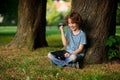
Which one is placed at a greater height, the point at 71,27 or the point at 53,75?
the point at 71,27

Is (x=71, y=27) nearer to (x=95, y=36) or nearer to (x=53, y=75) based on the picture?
(x=95, y=36)

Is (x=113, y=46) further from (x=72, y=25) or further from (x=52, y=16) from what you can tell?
(x=52, y=16)

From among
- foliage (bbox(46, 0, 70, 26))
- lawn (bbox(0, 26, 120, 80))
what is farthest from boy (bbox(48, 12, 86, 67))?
foliage (bbox(46, 0, 70, 26))

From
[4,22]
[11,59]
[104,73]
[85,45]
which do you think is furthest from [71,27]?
[4,22]

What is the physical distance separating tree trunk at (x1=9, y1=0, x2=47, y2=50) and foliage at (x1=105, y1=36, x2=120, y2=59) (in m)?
4.70

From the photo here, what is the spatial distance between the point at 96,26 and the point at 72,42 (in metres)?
0.70

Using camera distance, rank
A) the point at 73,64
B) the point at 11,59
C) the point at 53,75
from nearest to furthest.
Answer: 1. the point at 53,75
2. the point at 73,64
3. the point at 11,59

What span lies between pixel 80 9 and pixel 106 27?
2.49 ft

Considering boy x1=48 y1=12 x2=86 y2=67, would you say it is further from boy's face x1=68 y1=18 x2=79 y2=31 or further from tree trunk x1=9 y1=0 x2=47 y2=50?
tree trunk x1=9 y1=0 x2=47 y2=50

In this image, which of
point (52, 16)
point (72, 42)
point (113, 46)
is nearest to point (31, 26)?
point (72, 42)

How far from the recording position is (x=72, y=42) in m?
9.25

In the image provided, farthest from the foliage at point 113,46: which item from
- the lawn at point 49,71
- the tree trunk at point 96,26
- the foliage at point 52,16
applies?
the foliage at point 52,16

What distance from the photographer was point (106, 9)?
9422 mm

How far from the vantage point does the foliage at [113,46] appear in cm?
926
